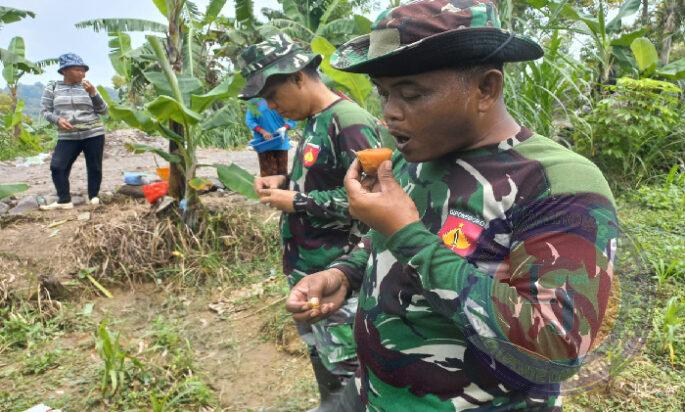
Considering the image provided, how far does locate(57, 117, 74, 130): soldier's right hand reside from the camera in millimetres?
5711

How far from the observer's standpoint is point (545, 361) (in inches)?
35.4

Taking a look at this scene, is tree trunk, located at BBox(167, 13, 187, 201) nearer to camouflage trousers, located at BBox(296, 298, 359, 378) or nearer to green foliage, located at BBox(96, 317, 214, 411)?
green foliage, located at BBox(96, 317, 214, 411)

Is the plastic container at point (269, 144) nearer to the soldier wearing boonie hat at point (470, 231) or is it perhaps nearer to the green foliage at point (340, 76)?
the green foliage at point (340, 76)

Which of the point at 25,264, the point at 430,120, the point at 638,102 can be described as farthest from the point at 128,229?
the point at 638,102

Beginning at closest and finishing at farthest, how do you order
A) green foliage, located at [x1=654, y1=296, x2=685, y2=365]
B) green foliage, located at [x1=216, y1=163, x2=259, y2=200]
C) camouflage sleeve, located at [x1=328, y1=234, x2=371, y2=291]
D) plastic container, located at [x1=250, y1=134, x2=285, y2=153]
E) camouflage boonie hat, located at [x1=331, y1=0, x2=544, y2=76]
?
camouflage boonie hat, located at [x1=331, y1=0, x2=544, y2=76] → camouflage sleeve, located at [x1=328, y1=234, x2=371, y2=291] → green foliage, located at [x1=654, y1=296, x2=685, y2=365] → plastic container, located at [x1=250, y1=134, x2=285, y2=153] → green foliage, located at [x1=216, y1=163, x2=259, y2=200]

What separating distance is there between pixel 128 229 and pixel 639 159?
5258 mm

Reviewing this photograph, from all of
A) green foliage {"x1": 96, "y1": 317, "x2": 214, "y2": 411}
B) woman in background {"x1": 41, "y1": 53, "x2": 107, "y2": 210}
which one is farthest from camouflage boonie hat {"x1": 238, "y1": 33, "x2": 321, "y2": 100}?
woman in background {"x1": 41, "y1": 53, "x2": 107, "y2": 210}

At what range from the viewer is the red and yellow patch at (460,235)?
1.04 meters

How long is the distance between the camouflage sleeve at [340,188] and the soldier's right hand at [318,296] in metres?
0.70

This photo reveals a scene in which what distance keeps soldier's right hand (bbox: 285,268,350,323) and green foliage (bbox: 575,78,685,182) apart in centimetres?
459

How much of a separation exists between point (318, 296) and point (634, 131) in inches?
194

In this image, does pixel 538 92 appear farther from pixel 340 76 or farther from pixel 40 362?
pixel 40 362

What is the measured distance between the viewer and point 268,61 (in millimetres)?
2258

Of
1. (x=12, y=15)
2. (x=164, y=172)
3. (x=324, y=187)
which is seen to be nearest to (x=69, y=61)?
(x=12, y=15)
